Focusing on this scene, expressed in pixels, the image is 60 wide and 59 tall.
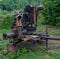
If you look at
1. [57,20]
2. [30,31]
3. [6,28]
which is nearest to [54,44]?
[30,31]

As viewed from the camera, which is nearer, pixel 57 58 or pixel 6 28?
pixel 57 58

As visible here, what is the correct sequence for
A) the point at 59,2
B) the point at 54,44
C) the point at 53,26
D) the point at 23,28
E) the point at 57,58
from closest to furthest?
the point at 57,58
the point at 23,28
the point at 54,44
the point at 59,2
the point at 53,26

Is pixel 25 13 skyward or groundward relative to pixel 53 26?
skyward

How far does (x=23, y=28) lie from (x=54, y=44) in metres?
1.63

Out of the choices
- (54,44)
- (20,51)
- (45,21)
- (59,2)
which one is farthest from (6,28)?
(20,51)

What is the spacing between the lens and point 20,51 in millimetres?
7160

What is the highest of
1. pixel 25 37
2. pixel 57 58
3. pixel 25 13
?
pixel 25 13

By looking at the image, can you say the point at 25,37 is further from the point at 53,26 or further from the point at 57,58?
the point at 53,26

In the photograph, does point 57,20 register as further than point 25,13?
Yes

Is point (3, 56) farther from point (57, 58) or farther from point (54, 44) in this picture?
point (54, 44)

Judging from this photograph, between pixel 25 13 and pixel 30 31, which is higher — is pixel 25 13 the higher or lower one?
the higher one

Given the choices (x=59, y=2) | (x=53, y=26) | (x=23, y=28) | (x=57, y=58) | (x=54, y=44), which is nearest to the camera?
(x=57, y=58)

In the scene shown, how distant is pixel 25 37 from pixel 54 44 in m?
1.67

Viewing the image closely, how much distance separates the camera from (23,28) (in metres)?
7.24
